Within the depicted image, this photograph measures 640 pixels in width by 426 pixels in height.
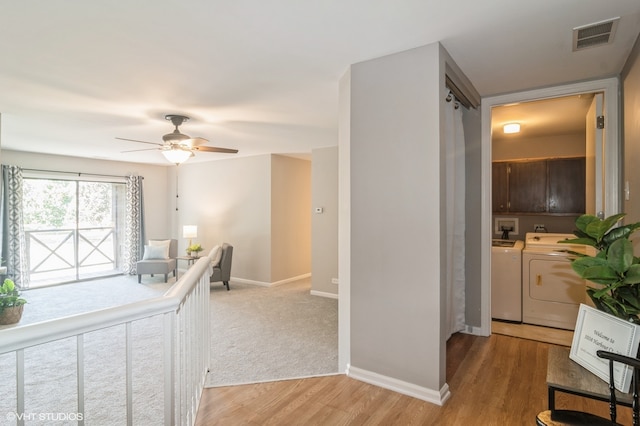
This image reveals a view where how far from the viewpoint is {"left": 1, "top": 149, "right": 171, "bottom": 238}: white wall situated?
623 cm

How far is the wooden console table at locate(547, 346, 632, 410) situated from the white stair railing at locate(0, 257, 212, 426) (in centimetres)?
160

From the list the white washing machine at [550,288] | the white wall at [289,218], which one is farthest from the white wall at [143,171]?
the white washing machine at [550,288]

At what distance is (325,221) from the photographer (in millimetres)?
5871

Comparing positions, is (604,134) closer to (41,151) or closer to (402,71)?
(402,71)

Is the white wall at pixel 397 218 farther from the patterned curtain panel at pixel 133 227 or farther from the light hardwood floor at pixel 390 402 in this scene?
the patterned curtain panel at pixel 133 227

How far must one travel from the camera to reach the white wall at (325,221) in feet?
18.8

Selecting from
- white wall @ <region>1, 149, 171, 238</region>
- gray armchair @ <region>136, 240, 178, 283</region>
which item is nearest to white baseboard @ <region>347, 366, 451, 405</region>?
gray armchair @ <region>136, 240, 178, 283</region>

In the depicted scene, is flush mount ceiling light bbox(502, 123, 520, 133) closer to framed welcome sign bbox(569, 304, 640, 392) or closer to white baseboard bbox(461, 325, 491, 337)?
white baseboard bbox(461, 325, 491, 337)

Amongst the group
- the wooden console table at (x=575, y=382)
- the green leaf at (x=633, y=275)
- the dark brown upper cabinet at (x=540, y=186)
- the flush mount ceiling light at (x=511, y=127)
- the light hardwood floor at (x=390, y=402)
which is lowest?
the light hardwood floor at (x=390, y=402)

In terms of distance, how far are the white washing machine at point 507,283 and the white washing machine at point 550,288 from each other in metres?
0.06

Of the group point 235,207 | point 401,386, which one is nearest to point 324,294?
point 235,207

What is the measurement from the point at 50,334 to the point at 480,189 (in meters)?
3.41

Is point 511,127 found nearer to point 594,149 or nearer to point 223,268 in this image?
point 594,149

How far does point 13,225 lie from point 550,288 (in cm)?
799
